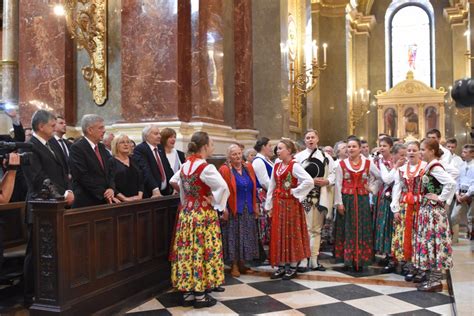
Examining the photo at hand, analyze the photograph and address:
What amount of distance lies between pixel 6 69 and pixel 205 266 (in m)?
6.39

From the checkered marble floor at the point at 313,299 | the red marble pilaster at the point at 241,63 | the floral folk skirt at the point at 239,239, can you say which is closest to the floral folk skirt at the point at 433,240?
the checkered marble floor at the point at 313,299

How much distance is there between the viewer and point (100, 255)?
4242 millimetres

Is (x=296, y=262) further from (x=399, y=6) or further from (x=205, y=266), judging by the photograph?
(x=399, y=6)

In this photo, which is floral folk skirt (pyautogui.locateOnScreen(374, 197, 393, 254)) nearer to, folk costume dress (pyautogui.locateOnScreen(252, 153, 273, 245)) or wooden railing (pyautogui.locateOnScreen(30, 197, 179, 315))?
folk costume dress (pyautogui.locateOnScreen(252, 153, 273, 245))

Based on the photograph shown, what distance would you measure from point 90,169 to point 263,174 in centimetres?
239

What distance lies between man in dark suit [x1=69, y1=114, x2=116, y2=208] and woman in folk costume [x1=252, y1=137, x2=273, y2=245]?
2152 mm

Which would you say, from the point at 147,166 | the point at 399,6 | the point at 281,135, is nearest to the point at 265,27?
the point at 281,135

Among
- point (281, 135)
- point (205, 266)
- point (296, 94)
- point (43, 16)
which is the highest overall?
point (43, 16)

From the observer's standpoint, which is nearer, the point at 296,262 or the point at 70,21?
the point at 296,262

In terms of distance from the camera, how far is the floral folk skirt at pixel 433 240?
190 inches

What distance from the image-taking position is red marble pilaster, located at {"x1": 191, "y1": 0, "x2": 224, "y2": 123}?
6.90 metres

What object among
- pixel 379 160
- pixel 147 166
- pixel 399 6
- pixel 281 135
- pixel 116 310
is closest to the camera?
pixel 116 310

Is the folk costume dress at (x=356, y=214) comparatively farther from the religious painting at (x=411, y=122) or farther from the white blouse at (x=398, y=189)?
the religious painting at (x=411, y=122)

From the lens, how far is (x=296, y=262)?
554 cm
